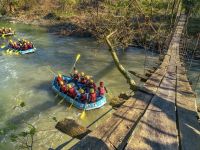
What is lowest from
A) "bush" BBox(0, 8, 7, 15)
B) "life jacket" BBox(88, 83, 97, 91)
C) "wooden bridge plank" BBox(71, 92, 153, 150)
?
"life jacket" BBox(88, 83, 97, 91)

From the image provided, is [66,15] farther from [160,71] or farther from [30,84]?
[160,71]

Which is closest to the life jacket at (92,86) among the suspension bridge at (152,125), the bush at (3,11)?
the suspension bridge at (152,125)

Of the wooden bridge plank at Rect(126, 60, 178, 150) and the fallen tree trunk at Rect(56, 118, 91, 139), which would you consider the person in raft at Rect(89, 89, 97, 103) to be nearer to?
the wooden bridge plank at Rect(126, 60, 178, 150)

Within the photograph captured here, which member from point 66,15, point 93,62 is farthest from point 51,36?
point 93,62

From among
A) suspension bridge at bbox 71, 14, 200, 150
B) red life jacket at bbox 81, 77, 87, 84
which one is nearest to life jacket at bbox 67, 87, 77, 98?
red life jacket at bbox 81, 77, 87, 84

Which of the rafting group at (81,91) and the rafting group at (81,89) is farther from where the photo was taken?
the rafting group at (81,89)

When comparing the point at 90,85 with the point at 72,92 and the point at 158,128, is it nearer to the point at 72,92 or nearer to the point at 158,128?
the point at 72,92

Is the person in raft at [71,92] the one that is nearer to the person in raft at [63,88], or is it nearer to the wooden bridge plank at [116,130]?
the person in raft at [63,88]

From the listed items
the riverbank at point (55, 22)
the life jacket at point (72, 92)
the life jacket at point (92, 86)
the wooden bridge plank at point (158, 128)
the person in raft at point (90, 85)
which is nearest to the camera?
the wooden bridge plank at point (158, 128)
